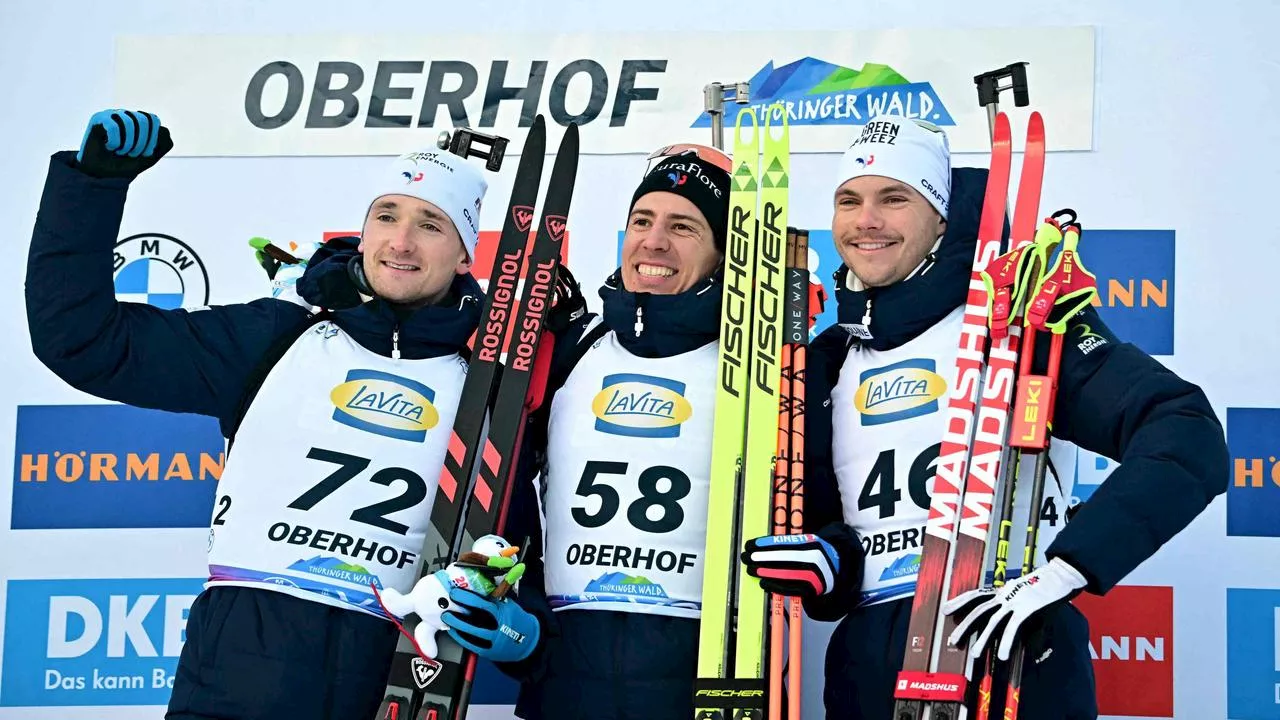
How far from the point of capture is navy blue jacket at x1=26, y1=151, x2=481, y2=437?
308 cm

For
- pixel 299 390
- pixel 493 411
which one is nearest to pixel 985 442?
pixel 493 411

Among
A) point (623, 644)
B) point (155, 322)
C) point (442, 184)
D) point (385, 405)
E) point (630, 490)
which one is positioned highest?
point (442, 184)

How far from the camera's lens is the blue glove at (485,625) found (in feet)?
9.90

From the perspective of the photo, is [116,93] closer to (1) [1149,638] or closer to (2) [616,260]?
(2) [616,260]

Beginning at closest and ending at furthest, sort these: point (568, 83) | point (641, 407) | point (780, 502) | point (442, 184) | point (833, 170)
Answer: point (780, 502) < point (641, 407) < point (442, 184) < point (833, 170) < point (568, 83)

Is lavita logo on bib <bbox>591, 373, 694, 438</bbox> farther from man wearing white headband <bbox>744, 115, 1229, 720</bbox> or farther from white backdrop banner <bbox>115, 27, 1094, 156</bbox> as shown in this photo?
white backdrop banner <bbox>115, 27, 1094, 156</bbox>

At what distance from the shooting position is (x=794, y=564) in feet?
9.68

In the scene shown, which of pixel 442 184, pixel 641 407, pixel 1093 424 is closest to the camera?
pixel 1093 424

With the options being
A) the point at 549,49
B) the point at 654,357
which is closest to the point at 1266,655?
the point at 654,357

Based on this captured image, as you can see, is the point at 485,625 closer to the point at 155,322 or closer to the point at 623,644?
the point at 623,644

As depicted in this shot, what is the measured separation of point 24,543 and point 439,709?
1.80 metres

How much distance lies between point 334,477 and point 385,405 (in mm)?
197

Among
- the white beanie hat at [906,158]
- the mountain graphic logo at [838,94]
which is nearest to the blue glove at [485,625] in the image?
the white beanie hat at [906,158]

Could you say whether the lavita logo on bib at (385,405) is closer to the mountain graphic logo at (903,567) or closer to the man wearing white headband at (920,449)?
the man wearing white headband at (920,449)
